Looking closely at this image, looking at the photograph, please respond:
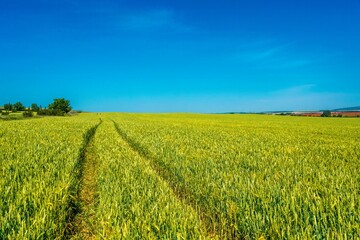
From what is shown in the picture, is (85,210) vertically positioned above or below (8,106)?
below

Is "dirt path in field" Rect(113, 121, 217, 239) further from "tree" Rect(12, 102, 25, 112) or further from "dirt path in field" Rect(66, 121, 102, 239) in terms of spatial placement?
"tree" Rect(12, 102, 25, 112)

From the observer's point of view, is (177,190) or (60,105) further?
(60,105)

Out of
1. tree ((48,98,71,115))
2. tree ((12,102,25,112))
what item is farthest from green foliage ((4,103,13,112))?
tree ((48,98,71,115))

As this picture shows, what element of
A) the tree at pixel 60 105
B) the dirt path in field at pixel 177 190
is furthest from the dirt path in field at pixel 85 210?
the tree at pixel 60 105

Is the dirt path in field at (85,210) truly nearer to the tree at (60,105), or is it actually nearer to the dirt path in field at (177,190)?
the dirt path in field at (177,190)

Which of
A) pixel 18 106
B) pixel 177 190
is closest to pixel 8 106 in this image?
pixel 18 106

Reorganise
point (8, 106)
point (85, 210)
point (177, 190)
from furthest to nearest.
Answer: point (8, 106) < point (177, 190) < point (85, 210)

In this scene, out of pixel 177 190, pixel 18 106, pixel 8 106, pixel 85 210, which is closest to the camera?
pixel 85 210

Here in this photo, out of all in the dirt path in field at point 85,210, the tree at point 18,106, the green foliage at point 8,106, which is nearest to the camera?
the dirt path in field at point 85,210

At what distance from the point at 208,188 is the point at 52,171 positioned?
13.9ft

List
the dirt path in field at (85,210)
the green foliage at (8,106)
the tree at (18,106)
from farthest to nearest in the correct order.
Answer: the tree at (18,106), the green foliage at (8,106), the dirt path in field at (85,210)

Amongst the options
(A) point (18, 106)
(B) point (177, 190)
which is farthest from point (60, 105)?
(B) point (177, 190)

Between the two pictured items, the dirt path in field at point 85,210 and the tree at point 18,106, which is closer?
the dirt path in field at point 85,210

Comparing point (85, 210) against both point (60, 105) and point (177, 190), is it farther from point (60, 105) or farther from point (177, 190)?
point (60, 105)
